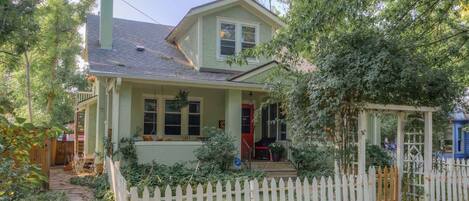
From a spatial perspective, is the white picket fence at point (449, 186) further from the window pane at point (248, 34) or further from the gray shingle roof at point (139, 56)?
the window pane at point (248, 34)

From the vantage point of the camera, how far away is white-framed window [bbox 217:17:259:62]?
45.1 feet

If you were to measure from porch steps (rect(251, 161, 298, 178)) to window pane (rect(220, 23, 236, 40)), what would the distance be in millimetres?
4677

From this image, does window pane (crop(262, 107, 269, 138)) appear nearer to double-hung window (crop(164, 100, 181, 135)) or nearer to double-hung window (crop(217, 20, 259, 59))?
double-hung window (crop(217, 20, 259, 59))

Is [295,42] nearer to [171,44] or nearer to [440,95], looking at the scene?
[440,95]

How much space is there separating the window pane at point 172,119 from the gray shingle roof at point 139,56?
1.52 meters

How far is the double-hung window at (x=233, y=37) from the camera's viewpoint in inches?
543

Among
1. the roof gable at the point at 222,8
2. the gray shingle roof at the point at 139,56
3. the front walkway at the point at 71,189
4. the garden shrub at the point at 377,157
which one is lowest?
the front walkway at the point at 71,189

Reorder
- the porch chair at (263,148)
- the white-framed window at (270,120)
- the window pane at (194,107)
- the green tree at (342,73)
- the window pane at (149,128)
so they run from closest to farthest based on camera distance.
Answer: the green tree at (342,73) → the window pane at (149,128) → the porch chair at (263,148) → the window pane at (194,107) → the white-framed window at (270,120)

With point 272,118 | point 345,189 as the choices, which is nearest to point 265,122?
point 272,118

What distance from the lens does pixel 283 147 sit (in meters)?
12.6

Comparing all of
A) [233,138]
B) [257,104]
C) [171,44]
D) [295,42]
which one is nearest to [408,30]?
[295,42]

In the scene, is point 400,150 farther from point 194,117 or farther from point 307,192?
point 194,117

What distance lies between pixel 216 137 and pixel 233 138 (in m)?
0.56

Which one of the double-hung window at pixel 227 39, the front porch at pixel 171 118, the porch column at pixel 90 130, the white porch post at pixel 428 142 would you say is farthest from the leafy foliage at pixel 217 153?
the porch column at pixel 90 130
